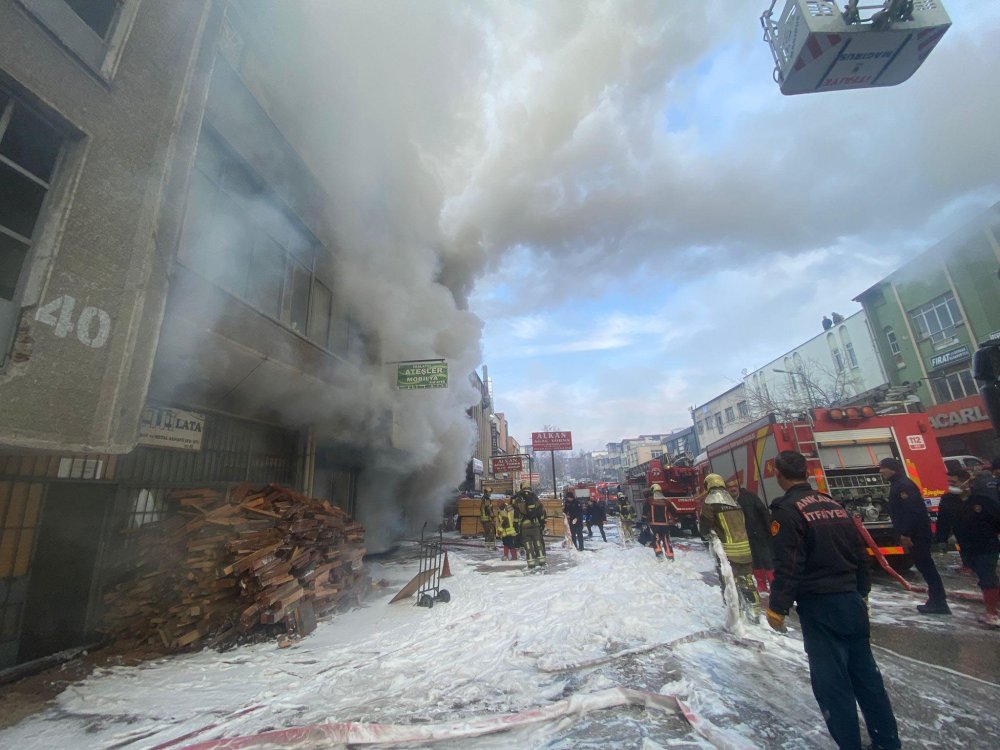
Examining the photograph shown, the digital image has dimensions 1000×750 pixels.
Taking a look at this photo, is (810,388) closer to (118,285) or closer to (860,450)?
(860,450)

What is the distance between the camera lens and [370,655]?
3992 mm

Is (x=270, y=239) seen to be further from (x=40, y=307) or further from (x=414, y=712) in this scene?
(x=414, y=712)

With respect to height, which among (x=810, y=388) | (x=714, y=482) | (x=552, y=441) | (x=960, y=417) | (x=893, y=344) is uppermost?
(x=893, y=344)

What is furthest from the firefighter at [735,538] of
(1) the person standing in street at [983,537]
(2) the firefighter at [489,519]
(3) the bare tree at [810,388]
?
(3) the bare tree at [810,388]

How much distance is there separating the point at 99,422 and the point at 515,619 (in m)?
4.38

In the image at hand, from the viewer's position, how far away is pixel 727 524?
461 cm

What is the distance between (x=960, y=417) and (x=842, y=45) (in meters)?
19.5

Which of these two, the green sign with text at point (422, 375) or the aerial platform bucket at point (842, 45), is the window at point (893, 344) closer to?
the aerial platform bucket at point (842, 45)

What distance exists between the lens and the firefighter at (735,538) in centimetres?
447

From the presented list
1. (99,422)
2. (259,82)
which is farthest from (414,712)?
(259,82)

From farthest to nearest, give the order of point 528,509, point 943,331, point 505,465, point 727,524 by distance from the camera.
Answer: point 505,465
point 943,331
point 528,509
point 727,524

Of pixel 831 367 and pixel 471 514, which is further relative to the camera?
pixel 831 367

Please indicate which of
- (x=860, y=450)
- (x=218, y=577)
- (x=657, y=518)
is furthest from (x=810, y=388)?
(x=218, y=577)

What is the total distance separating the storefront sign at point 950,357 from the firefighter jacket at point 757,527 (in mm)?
19235
